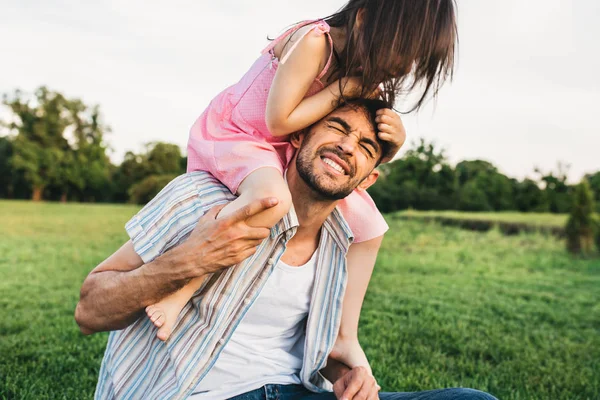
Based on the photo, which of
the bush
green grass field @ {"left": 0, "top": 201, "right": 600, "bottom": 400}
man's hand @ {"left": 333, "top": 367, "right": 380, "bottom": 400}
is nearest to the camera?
man's hand @ {"left": 333, "top": 367, "right": 380, "bottom": 400}

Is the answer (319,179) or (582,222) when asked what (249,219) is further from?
(582,222)

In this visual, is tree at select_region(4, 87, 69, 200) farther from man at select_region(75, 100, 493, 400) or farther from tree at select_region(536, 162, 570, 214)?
man at select_region(75, 100, 493, 400)

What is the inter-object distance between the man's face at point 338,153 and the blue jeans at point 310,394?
74 centimetres

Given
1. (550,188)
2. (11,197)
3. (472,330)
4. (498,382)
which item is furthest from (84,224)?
(11,197)

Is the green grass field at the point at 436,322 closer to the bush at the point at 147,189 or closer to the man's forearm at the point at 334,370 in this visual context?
the man's forearm at the point at 334,370

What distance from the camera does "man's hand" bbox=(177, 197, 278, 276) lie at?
165 cm

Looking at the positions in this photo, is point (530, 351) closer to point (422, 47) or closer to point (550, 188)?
point (422, 47)

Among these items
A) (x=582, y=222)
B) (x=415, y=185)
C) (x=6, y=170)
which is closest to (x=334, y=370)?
(x=582, y=222)

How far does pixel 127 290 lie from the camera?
1719mm

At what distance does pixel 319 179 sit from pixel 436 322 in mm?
3738

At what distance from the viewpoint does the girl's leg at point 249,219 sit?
172 cm

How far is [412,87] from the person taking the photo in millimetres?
2277

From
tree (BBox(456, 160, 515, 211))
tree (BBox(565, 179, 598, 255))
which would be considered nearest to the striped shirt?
tree (BBox(565, 179, 598, 255))

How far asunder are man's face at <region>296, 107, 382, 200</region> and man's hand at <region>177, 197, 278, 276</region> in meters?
0.37
